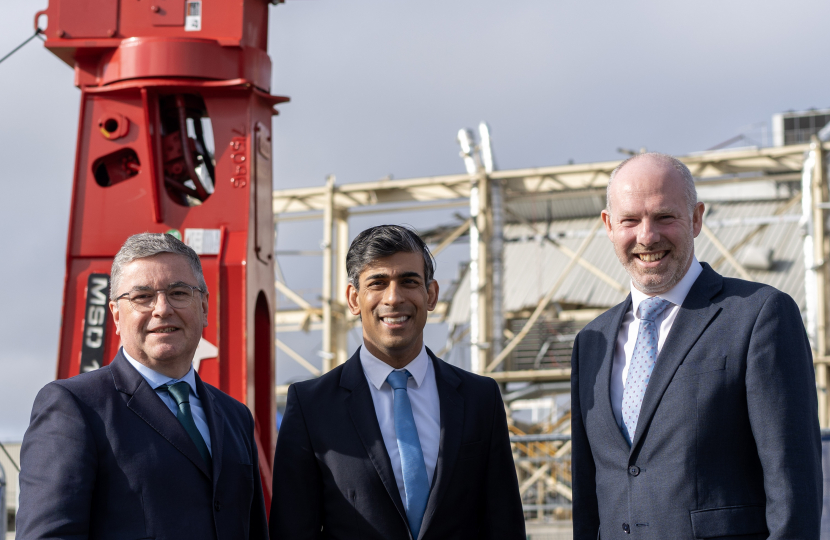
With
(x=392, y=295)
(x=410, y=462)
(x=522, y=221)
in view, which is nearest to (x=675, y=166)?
(x=392, y=295)

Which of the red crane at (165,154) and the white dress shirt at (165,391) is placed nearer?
the white dress shirt at (165,391)

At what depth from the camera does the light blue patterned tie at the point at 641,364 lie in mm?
3549

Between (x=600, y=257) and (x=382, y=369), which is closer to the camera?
(x=382, y=369)

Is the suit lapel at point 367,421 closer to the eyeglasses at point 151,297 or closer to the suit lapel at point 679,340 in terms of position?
the eyeglasses at point 151,297

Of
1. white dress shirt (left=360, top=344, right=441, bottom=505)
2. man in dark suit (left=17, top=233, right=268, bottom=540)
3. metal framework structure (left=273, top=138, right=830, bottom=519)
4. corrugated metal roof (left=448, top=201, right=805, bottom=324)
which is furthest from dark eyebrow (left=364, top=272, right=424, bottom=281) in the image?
corrugated metal roof (left=448, top=201, right=805, bottom=324)

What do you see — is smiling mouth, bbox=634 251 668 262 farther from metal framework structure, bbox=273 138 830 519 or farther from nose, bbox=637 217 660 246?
metal framework structure, bbox=273 138 830 519

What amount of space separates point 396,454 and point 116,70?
3959 mm

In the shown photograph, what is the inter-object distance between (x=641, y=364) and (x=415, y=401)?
3.27 ft

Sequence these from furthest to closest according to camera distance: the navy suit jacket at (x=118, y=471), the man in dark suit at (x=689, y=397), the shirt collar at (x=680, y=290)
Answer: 1. the shirt collar at (x=680, y=290)
2. the man in dark suit at (x=689, y=397)
3. the navy suit jacket at (x=118, y=471)

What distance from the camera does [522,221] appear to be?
19.0m

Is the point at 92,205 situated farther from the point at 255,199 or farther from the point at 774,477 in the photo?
the point at 774,477

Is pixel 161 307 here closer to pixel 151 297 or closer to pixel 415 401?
pixel 151 297

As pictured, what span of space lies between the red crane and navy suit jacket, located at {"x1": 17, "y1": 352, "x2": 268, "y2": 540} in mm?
2758

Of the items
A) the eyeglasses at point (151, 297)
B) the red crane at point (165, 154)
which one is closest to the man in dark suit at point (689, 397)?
the eyeglasses at point (151, 297)
